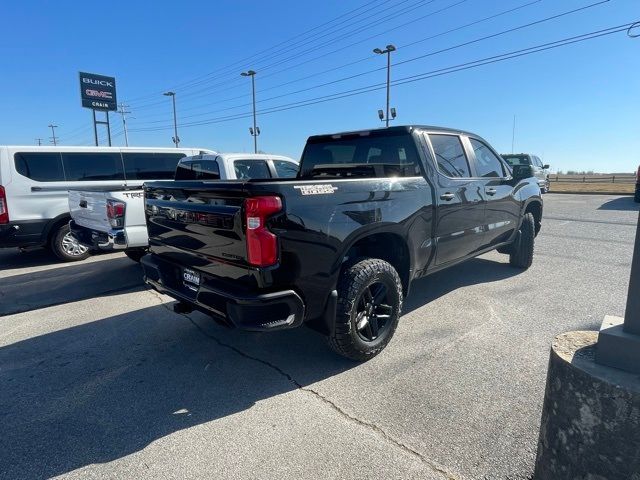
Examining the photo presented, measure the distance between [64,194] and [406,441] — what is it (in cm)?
746

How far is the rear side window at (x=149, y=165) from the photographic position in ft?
26.9

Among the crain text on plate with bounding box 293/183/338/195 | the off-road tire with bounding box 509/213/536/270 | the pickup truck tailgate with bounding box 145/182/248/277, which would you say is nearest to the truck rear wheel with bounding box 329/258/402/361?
the crain text on plate with bounding box 293/183/338/195

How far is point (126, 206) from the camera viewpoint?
5.33 meters

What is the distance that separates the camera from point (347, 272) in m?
3.11

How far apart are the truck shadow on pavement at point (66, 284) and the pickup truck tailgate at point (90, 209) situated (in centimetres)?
87

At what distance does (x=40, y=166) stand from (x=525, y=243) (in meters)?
8.44

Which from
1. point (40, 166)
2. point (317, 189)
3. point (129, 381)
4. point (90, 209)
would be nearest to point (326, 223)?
point (317, 189)

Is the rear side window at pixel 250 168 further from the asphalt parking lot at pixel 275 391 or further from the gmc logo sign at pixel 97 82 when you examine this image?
the gmc logo sign at pixel 97 82

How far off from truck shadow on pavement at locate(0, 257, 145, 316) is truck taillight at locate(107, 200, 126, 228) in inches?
38.7

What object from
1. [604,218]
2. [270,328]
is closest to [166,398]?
[270,328]

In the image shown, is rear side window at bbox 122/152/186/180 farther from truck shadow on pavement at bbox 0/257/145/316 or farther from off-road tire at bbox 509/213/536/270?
off-road tire at bbox 509/213/536/270

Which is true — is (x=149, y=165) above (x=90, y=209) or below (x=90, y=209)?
above

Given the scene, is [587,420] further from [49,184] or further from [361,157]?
[49,184]

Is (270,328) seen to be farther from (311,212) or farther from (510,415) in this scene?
(510,415)
